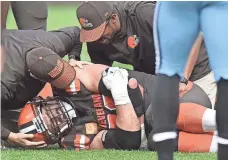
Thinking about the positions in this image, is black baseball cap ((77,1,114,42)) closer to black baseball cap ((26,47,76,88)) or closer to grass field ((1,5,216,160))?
black baseball cap ((26,47,76,88))

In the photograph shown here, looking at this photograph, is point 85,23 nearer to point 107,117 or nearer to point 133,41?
point 133,41

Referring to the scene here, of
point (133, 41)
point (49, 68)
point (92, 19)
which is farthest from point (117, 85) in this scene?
point (133, 41)

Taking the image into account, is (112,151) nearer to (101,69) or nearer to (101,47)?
(101,69)

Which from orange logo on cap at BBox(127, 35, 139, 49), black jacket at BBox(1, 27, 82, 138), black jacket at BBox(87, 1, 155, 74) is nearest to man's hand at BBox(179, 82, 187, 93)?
black jacket at BBox(87, 1, 155, 74)

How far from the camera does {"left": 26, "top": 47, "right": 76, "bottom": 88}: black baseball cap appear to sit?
3.73 meters

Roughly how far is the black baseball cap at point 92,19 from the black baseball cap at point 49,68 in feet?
1.73

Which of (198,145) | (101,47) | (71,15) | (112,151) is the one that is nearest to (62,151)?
(112,151)

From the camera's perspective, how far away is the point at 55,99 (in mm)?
3914

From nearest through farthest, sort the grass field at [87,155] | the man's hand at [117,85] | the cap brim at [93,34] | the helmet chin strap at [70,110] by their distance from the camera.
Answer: the grass field at [87,155], the man's hand at [117,85], the helmet chin strap at [70,110], the cap brim at [93,34]

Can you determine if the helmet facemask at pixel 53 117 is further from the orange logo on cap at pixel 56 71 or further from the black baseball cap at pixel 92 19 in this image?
the black baseball cap at pixel 92 19

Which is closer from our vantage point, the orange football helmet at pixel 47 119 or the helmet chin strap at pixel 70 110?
the orange football helmet at pixel 47 119

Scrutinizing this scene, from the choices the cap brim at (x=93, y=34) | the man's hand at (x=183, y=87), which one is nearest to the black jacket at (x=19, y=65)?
the cap brim at (x=93, y=34)

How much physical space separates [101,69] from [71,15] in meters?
9.22

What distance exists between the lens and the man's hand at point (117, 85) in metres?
3.69
